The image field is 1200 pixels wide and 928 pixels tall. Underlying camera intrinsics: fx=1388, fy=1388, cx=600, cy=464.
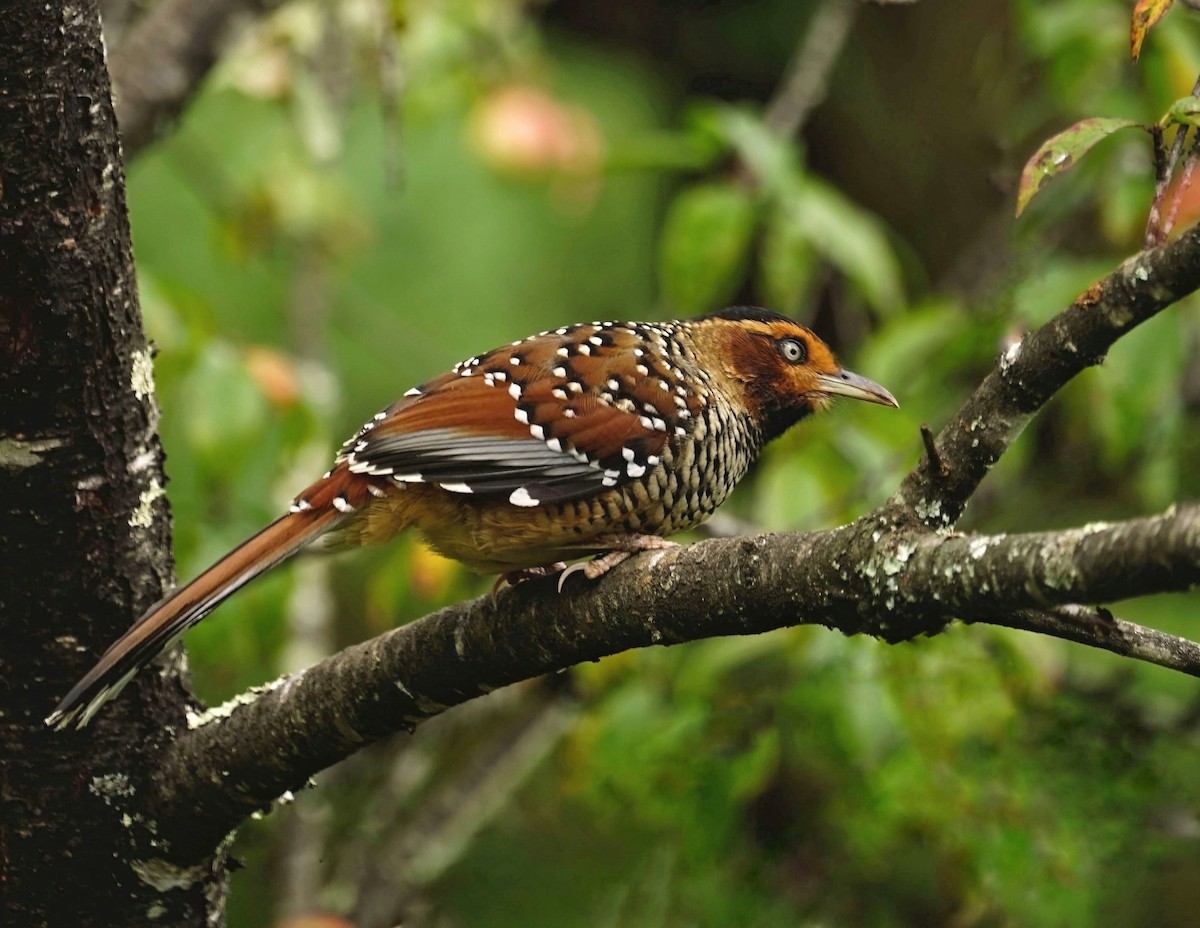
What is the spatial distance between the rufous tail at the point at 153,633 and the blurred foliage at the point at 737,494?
2.48ft

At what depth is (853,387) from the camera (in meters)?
3.37

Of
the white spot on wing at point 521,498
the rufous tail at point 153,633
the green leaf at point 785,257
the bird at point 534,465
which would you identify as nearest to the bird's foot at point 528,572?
the bird at point 534,465

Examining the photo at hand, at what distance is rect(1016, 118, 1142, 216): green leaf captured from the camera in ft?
6.18

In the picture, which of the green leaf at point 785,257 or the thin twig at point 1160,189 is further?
the green leaf at point 785,257

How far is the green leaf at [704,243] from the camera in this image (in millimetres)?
3838

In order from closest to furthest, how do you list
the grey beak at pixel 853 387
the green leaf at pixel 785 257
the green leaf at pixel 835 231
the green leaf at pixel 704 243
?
1. the grey beak at pixel 853 387
2. the green leaf at pixel 704 243
3. the green leaf at pixel 835 231
4. the green leaf at pixel 785 257

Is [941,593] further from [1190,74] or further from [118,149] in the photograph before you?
[1190,74]

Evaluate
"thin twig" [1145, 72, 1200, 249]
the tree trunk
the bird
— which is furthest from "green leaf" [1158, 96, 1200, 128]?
the tree trunk

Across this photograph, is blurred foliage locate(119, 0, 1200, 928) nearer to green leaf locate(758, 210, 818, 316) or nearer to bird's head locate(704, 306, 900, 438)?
green leaf locate(758, 210, 818, 316)

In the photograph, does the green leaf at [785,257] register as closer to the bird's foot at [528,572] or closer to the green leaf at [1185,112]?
the bird's foot at [528,572]

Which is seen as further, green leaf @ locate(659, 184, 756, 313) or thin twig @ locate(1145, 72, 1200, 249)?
green leaf @ locate(659, 184, 756, 313)

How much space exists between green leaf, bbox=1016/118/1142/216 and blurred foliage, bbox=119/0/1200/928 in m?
1.52

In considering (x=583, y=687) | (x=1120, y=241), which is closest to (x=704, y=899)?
(x=583, y=687)

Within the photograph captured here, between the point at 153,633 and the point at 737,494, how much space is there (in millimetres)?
3938
